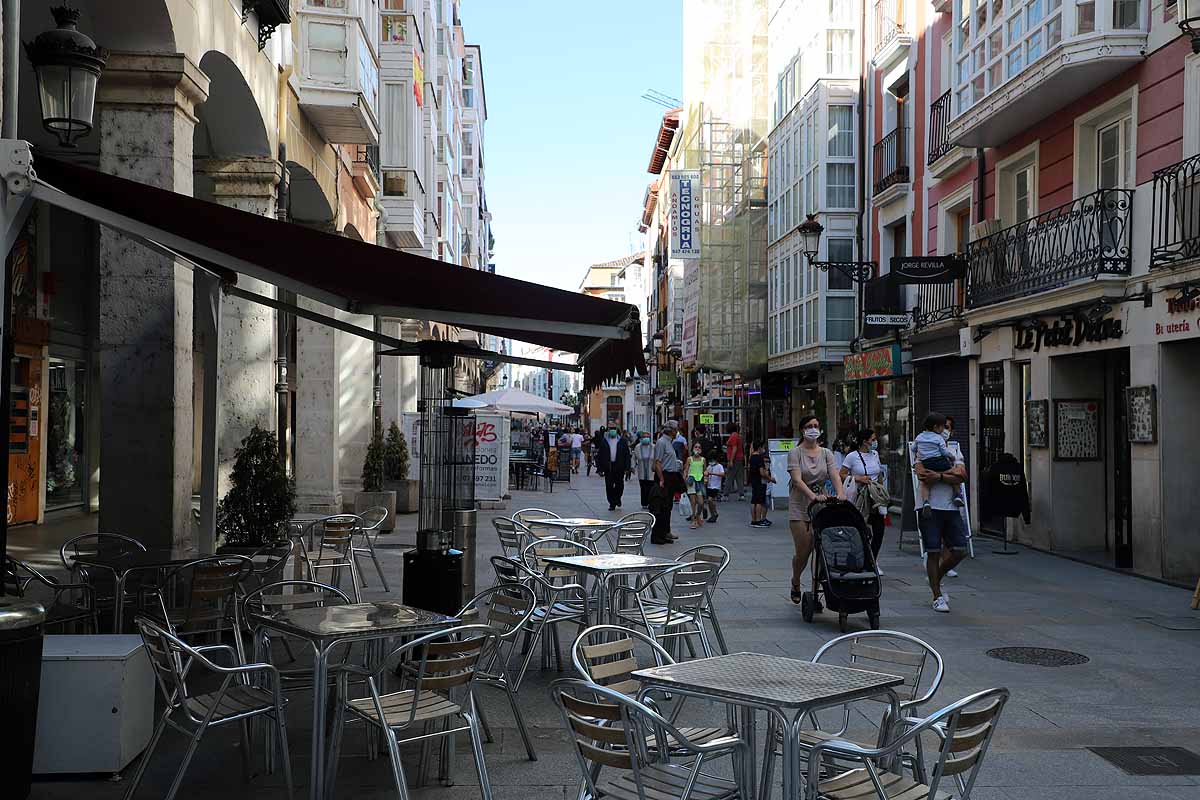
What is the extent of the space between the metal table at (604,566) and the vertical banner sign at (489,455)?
1352 cm

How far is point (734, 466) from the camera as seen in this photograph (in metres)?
27.7

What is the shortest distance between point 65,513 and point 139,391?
12525 millimetres

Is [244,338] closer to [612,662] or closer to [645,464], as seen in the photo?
[612,662]

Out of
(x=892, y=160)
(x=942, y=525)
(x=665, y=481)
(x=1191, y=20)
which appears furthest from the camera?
(x=892, y=160)

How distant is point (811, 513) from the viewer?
1043 centimetres

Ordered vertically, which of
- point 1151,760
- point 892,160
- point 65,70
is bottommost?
point 1151,760

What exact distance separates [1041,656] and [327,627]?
19.8 feet

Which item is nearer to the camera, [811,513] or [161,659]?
[161,659]

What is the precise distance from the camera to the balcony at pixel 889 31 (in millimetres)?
23000

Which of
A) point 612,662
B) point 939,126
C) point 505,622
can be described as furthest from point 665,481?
point 612,662

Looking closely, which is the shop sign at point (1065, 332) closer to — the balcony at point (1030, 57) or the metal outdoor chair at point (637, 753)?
the balcony at point (1030, 57)

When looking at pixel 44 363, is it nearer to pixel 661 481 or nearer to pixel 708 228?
pixel 661 481

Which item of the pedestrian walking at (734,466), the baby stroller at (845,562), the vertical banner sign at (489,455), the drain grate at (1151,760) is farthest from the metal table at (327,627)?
the pedestrian walking at (734,466)

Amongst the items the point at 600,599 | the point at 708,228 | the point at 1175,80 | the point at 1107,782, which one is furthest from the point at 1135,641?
the point at 708,228
